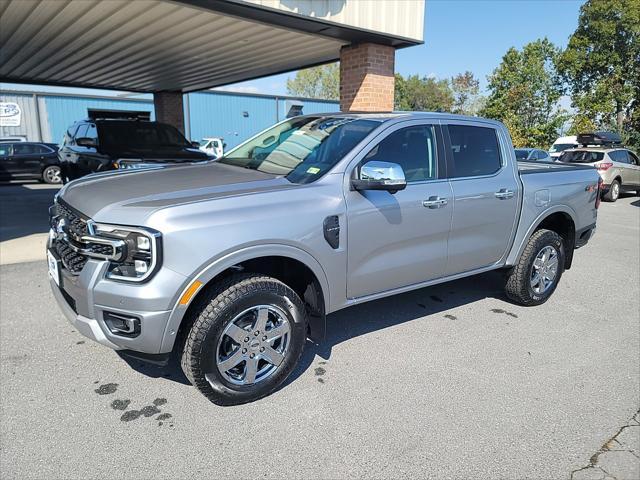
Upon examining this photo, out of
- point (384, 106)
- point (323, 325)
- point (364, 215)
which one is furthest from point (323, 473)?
point (384, 106)

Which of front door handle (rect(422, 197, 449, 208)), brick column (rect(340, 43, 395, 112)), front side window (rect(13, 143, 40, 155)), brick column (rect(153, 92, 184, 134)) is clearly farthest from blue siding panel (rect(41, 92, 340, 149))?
front door handle (rect(422, 197, 449, 208))

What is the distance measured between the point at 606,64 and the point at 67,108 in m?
31.0

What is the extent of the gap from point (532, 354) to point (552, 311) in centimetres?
121

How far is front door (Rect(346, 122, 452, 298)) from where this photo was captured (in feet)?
11.0

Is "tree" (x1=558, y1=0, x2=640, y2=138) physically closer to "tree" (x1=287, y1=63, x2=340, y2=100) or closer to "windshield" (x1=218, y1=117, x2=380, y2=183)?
"windshield" (x1=218, y1=117, x2=380, y2=183)

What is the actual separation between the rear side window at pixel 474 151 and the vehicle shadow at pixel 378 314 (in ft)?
4.70

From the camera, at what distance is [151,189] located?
3.08 metres

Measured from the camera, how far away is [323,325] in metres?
3.32

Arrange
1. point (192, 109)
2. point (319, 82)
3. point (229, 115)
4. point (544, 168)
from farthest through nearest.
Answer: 1. point (319, 82)
2. point (229, 115)
3. point (192, 109)
4. point (544, 168)

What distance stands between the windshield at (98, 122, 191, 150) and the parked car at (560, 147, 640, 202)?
1164 centimetres

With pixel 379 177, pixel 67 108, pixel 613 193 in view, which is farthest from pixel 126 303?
pixel 67 108

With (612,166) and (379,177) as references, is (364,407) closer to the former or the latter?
(379,177)

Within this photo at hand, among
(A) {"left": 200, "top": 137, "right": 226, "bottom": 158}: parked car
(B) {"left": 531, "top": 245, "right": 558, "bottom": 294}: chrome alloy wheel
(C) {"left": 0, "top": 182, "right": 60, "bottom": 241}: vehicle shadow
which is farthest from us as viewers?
(A) {"left": 200, "top": 137, "right": 226, "bottom": 158}: parked car

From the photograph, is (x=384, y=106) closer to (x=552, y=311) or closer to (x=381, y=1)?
(x=381, y=1)
